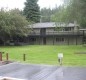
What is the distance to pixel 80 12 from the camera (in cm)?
4056

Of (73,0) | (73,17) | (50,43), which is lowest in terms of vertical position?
(50,43)

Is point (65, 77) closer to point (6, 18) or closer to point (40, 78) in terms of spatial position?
point (40, 78)

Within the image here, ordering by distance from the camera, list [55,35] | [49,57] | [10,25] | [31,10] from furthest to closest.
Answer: [31,10] < [55,35] < [10,25] < [49,57]

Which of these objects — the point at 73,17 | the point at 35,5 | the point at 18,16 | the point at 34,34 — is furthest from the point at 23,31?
the point at 35,5

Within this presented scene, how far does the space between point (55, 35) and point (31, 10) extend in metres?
17.6

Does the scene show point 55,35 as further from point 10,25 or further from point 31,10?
point 31,10

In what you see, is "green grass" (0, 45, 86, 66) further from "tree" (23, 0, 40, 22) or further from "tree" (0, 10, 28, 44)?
"tree" (23, 0, 40, 22)

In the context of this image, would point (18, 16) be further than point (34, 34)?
No

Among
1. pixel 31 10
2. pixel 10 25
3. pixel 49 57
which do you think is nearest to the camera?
pixel 49 57

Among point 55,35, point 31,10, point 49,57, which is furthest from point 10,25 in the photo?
point 49,57

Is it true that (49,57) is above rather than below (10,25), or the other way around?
below

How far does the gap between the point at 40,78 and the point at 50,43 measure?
158 feet

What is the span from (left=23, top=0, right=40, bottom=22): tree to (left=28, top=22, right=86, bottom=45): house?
924 centimetres

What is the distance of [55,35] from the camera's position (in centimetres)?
6062
